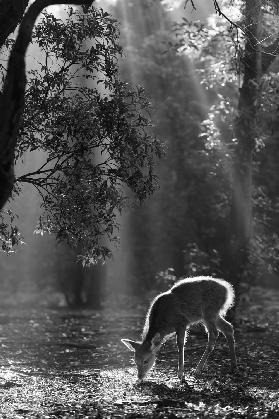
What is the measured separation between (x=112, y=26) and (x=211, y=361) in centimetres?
798

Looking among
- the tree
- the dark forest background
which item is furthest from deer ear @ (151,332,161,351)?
the dark forest background

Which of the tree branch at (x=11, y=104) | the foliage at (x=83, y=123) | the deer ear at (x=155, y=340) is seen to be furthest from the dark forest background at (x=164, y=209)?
the tree branch at (x=11, y=104)

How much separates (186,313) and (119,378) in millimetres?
1929

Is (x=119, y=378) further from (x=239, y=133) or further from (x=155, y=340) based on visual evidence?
(x=239, y=133)

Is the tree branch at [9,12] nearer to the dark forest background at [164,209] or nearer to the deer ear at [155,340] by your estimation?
the deer ear at [155,340]

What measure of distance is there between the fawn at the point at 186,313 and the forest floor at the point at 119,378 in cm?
70

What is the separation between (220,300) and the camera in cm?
1527

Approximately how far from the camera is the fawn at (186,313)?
1445 centimetres

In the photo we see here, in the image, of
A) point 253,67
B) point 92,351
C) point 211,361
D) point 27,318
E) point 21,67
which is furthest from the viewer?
point 27,318

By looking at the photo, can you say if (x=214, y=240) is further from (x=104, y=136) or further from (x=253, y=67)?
(x=104, y=136)

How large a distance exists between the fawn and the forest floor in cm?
70

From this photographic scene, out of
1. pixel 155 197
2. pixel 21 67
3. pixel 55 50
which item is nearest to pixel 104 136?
pixel 55 50

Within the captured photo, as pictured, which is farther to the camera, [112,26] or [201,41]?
[201,41]

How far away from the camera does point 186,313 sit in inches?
588
